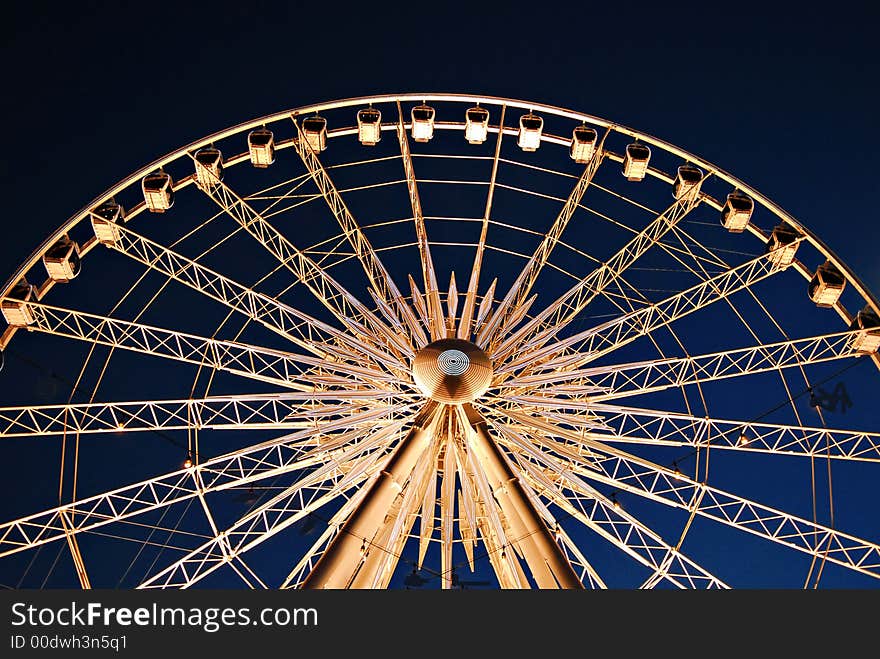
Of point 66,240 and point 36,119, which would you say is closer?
point 66,240

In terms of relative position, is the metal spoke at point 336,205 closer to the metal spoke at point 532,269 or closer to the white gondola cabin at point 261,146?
the white gondola cabin at point 261,146

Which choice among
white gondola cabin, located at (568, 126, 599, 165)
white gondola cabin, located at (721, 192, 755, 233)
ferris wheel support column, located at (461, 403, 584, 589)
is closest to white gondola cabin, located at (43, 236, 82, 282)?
ferris wheel support column, located at (461, 403, 584, 589)

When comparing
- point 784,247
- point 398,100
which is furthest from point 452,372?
point 784,247

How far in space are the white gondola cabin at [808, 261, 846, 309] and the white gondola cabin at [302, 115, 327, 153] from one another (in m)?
11.2

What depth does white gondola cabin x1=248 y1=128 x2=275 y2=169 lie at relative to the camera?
1794 cm

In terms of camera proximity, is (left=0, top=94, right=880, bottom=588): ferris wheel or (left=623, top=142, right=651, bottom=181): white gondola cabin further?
(left=623, top=142, right=651, bottom=181): white gondola cabin

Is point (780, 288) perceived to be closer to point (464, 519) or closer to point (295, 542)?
point (464, 519)

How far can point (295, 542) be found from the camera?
90.3 feet

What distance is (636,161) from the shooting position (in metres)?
18.2

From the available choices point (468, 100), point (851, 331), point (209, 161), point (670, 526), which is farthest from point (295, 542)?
point (851, 331)

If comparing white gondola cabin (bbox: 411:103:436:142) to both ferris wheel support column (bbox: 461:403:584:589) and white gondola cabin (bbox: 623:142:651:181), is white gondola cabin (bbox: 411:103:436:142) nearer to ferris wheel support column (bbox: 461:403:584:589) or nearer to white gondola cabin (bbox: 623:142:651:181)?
white gondola cabin (bbox: 623:142:651:181)

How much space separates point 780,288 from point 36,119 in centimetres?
2285

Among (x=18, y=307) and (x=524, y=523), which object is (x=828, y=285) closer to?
(x=524, y=523)

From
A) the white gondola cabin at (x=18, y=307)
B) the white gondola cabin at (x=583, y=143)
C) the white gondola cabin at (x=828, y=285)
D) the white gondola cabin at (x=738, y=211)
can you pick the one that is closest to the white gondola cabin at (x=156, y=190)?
the white gondola cabin at (x=18, y=307)
